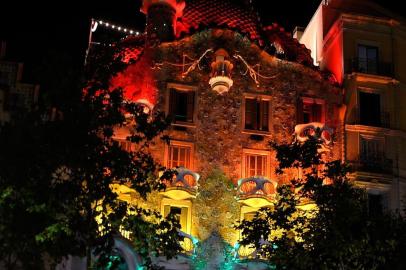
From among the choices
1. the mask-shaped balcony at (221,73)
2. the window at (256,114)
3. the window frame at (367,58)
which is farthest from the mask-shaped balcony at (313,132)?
the window frame at (367,58)

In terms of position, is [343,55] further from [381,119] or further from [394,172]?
[394,172]

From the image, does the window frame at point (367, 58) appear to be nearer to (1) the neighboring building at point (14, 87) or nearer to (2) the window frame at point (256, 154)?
(2) the window frame at point (256, 154)

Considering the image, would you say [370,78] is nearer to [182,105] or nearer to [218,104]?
[218,104]

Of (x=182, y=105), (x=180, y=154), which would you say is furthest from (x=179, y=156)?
(x=182, y=105)

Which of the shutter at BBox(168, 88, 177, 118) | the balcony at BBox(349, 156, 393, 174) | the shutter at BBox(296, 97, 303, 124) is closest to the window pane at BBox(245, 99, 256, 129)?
the shutter at BBox(296, 97, 303, 124)

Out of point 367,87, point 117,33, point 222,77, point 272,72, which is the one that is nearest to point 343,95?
point 367,87

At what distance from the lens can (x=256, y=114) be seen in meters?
33.1

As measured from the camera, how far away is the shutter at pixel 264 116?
32.8 m

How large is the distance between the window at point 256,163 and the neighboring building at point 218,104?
0.14 ft

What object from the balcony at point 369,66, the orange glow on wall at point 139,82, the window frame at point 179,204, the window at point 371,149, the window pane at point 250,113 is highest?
the balcony at point 369,66

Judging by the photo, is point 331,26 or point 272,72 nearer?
point 272,72

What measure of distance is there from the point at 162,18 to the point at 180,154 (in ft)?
20.9

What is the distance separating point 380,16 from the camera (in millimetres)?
35750

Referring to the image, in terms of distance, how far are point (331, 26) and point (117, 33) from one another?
10688 millimetres
